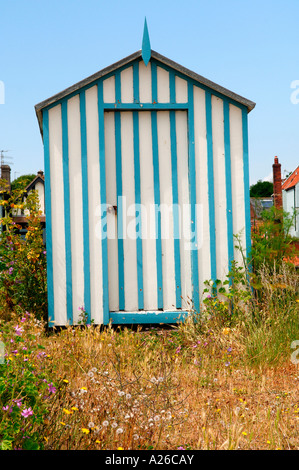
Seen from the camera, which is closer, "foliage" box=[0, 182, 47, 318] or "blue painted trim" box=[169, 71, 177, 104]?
"blue painted trim" box=[169, 71, 177, 104]

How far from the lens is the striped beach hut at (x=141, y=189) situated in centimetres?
553

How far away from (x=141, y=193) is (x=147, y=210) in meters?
0.22

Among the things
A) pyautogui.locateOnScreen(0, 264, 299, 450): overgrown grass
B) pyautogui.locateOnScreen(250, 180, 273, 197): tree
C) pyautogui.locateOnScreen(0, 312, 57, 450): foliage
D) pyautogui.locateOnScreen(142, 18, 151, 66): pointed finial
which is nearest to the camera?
pyautogui.locateOnScreen(0, 312, 57, 450): foliage

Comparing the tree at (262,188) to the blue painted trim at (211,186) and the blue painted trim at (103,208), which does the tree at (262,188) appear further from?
the blue painted trim at (103,208)

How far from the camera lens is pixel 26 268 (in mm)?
5969

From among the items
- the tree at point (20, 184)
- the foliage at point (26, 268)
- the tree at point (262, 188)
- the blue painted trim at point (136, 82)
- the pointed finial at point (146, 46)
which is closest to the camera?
the pointed finial at point (146, 46)

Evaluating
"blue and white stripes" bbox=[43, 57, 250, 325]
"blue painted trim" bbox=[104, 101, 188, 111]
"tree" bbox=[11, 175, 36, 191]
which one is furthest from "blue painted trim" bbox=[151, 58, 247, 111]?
"tree" bbox=[11, 175, 36, 191]

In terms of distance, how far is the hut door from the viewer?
561 cm

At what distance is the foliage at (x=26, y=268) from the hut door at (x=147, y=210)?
1.05 meters

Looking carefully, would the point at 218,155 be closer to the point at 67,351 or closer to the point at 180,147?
the point at 180,147

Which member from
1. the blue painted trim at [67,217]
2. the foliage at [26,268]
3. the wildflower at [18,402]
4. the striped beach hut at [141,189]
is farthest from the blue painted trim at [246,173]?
the wildflower at [18,402]

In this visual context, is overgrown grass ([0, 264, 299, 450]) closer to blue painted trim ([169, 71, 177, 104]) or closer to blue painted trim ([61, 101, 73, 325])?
blue painted trim ([61, 101, 73, 325])

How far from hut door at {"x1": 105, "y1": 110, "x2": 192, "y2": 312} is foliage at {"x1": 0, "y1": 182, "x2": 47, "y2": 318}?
1049 millimetres
